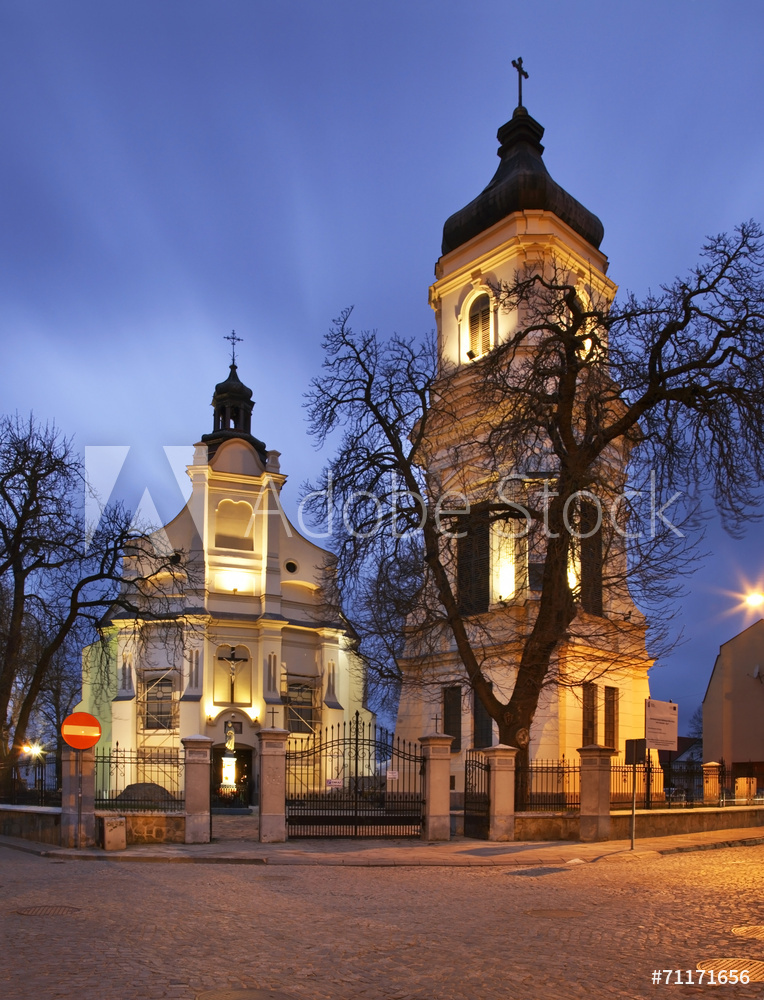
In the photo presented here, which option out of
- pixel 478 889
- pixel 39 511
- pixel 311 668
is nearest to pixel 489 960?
pixel 478 889

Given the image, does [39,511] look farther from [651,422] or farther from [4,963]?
[4,963]

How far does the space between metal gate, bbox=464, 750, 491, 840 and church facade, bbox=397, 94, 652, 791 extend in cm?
423

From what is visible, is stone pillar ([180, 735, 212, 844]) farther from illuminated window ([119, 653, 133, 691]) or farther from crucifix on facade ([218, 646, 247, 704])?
illuminated window ([119, 653, 133, 691])

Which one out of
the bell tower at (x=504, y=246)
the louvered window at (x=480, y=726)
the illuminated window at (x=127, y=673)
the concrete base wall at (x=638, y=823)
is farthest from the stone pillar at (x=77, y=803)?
the illuminated window at (x=127, y=673)

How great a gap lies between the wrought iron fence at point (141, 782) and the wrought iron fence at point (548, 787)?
9.24 m

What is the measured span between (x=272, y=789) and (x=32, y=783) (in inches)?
318

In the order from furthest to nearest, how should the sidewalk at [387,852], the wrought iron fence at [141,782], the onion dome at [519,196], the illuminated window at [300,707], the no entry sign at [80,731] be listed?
1. the illuminated window at [300,707]
2. the onion dome at [519,196]
3. the wrought iron fence at [141,782]
4. the no entry sign at [80,731]
5. the sidewalk at [387,852]

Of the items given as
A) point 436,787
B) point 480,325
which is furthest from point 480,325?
point 436,787

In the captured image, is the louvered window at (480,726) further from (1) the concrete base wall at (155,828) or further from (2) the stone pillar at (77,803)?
(2) the stone pillar at (77,803)

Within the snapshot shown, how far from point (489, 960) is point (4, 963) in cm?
394

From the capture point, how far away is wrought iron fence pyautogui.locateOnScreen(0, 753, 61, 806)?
20.7 metres

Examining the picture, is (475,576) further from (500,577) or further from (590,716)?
(590,716)

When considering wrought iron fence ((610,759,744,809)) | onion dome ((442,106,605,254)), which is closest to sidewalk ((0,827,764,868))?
wrought iron fence ((610,759,744,809))

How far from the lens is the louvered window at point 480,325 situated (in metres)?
32.8
